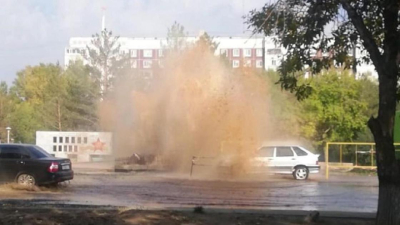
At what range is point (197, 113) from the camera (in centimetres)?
3503

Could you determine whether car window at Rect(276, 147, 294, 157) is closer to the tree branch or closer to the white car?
the white car

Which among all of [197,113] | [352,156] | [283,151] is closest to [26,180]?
[283,151]

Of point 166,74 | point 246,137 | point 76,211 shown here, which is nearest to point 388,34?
→ point 76,211

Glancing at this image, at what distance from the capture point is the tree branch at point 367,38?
10562mm

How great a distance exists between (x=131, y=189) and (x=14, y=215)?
35.3 ft

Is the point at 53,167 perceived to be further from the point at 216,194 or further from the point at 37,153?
the point at 216,194

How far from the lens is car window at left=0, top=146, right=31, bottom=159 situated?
22062mm

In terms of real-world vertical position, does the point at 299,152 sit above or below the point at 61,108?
below

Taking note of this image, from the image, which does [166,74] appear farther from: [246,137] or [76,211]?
[76,211]

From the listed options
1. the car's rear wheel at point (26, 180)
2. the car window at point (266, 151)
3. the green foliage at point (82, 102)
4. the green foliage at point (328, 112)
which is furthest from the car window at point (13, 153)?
the green foliage at point (82, 102)

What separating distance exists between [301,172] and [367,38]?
20.3m

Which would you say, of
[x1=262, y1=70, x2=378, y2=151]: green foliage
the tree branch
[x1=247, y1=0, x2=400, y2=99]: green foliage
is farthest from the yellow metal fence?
the tree branch

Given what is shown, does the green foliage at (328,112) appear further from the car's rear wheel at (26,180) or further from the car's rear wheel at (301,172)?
the car's rear wheel at (26,180)

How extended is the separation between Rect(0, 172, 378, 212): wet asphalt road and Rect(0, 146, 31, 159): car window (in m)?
1.18
